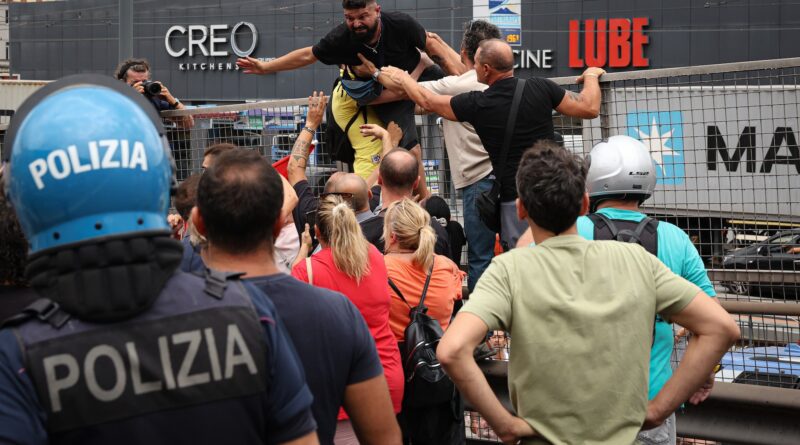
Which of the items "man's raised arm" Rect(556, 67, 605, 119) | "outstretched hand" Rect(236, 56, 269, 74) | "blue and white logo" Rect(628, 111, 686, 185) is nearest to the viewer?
"man's raised arm" Rect(556, 67, 605, 119)

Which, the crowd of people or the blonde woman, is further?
the blonde woman

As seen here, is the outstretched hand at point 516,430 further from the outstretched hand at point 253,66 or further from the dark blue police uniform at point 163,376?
the outstretched hand at point 253,66

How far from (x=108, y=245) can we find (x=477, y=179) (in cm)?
447

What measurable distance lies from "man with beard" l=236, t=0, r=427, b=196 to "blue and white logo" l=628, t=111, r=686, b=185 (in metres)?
1.49

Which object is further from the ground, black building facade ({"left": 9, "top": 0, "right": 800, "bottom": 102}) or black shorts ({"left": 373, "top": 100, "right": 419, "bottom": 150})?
black building facade ({"left": 9, "top": 0, "right": 800, "bottom": 102})

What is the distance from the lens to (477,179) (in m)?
6.38

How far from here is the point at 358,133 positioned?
686 centimetres

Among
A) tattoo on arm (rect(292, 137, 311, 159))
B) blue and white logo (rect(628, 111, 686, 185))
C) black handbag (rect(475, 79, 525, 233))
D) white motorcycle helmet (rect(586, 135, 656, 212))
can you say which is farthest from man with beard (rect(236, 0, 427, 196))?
white motorcycle helmet (rect(586, 135, 656, 212))

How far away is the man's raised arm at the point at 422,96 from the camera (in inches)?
230

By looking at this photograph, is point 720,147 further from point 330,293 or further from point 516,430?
point 330,293

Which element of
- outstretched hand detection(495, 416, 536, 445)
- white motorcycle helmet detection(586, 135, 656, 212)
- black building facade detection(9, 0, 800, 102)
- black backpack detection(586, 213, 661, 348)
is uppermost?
black building facade detection(9, 0, 800, 102)

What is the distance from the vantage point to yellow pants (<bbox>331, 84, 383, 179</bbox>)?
681 centimetres

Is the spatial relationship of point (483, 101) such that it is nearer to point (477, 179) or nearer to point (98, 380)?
point (477, 179)

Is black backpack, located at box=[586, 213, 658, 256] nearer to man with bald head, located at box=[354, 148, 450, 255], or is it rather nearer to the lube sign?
man with bald head, located at box=[354, 148, 450, 255]
